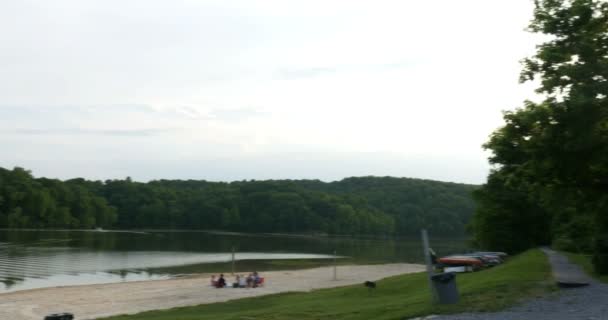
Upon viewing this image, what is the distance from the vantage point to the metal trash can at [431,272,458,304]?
1534 cm

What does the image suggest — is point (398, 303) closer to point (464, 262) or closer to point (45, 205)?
point (464, 262)

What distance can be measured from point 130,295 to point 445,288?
86.5 ft

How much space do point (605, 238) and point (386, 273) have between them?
38521mm

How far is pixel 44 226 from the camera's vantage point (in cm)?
13962

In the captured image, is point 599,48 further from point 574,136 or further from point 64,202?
point 64,202

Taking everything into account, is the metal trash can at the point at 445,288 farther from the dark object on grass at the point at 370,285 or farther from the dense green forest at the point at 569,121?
the dark object on grass at the point at 370,285

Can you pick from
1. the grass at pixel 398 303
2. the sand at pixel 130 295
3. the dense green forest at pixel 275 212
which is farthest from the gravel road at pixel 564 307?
the dense green forest at pixel 275 212

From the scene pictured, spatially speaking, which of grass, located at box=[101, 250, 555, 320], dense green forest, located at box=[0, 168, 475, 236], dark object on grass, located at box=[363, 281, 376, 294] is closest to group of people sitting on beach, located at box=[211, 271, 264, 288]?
grass, located at box=[101, 250, 555, 320]

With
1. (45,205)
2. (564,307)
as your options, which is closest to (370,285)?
(564,307)

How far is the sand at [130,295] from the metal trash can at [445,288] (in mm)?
18280

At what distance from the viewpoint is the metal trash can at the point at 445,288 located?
50.3ft

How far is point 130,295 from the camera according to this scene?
123ft

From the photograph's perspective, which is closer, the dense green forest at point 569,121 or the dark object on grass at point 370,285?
the dense green forest at point 569,121

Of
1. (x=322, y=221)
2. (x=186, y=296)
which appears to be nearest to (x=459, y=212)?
(x=322, y=221)
